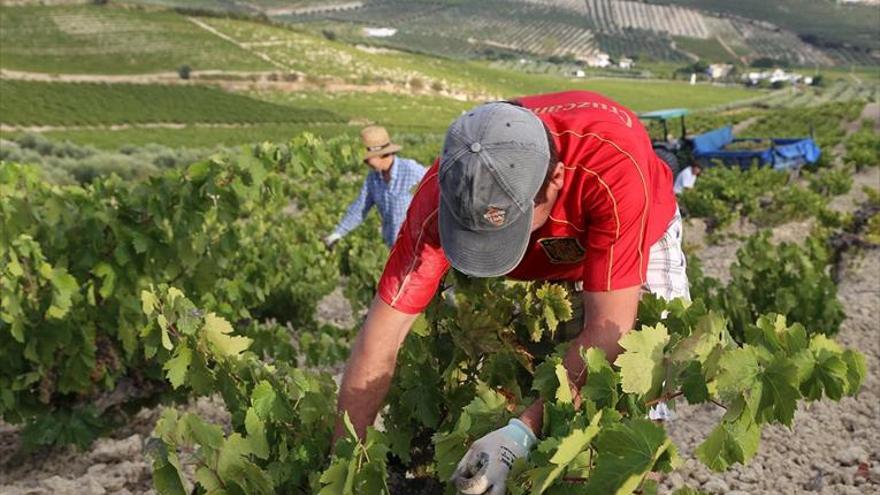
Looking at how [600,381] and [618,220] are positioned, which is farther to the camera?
[618,220]

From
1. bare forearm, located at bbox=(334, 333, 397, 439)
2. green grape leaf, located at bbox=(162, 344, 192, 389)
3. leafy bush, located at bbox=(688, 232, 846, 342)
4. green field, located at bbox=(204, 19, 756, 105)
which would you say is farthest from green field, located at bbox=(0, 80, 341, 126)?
bare forearm, located at bbox=(334, 333, 397, 439)

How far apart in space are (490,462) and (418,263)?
2.83 ft

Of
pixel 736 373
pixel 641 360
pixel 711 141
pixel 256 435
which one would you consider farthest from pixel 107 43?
pixel 736 373

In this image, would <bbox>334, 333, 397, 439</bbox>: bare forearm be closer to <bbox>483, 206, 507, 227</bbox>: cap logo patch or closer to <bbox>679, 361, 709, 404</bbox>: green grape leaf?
<bbox>483, 206, 507, 227</bbox>: cap logo patch

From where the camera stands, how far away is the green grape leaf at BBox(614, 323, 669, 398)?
1.94m

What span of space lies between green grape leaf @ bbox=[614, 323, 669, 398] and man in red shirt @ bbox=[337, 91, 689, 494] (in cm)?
33

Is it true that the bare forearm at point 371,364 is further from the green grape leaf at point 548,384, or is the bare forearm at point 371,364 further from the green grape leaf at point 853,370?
the green grape leaf at point 853,370

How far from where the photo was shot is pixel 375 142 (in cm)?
574

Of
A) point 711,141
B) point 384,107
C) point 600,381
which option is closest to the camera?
point 600,381

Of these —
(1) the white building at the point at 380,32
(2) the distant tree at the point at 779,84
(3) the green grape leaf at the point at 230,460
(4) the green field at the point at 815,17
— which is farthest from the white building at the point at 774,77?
(3) the green grape leaf at the point at 230,460

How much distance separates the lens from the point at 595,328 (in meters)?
2.37

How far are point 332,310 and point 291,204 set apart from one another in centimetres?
969

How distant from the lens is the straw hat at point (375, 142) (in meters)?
5.72

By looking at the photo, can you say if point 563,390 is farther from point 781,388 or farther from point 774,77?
point 774,77
